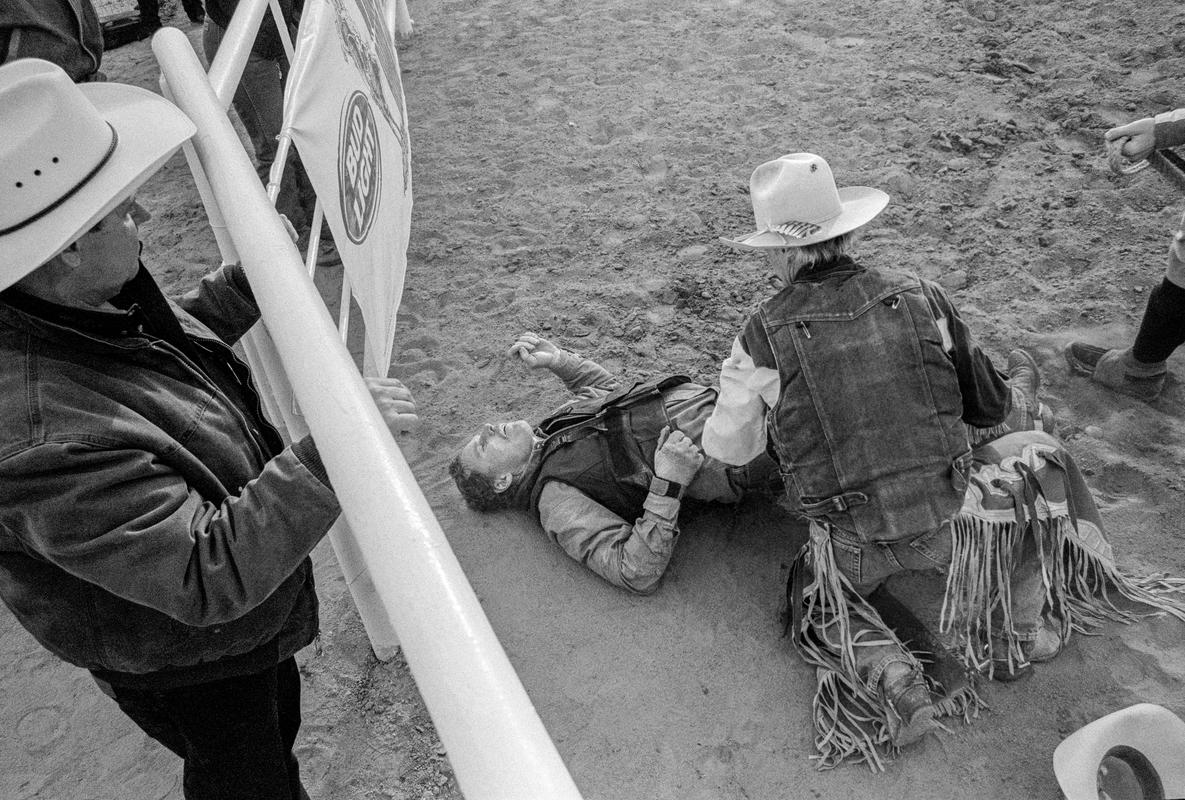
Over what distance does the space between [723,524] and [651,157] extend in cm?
224

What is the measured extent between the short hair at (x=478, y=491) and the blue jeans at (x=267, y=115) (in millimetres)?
1876

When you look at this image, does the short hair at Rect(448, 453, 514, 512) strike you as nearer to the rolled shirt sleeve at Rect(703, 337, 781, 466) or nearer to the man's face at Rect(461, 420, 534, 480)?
the man's face at Rect(461, 420, 534, 480)

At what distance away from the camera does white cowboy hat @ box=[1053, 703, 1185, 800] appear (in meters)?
1.98

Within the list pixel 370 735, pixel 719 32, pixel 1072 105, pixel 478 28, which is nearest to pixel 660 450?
pixel 370 735

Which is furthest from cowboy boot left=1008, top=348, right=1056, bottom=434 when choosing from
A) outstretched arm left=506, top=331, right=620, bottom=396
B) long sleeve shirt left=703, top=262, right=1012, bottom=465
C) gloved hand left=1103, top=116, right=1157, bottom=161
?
outstretched arm left=506, top=331, right=620, bottom=396

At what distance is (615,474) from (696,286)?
46.7 inches

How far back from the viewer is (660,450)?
2.65 m

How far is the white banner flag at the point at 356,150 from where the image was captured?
8.34ft

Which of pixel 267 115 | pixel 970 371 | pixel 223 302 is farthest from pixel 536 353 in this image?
pixel 267 115

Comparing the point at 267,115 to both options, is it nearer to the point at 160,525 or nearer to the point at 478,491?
the point at 478,491

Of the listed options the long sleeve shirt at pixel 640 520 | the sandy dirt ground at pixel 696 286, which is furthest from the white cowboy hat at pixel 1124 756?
the long sleeve shirt at pixel 640 520

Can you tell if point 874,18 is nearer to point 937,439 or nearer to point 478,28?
point 478,28

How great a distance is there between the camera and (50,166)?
53.0 inches

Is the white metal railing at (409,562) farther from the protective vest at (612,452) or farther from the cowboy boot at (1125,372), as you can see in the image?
the cowboy boot at (1125,372)
